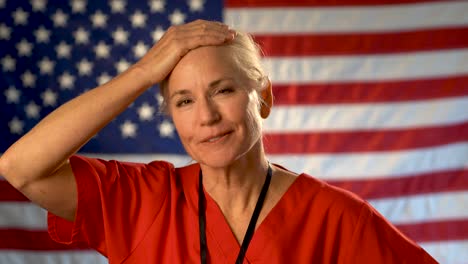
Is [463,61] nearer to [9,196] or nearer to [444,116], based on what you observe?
[444,116]

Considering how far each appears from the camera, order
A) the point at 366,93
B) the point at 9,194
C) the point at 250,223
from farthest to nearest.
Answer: the point at 366,93 < the point at 9,194 < the point at 250,223

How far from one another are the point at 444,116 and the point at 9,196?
1725mm

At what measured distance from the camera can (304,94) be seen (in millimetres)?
2648

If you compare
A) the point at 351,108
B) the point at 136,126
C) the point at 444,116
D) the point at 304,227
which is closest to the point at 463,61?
the point at 444,116

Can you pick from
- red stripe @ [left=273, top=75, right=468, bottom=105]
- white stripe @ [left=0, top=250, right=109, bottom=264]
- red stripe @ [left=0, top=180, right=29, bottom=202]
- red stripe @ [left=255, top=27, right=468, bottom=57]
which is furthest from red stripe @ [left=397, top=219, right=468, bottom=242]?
red stripe @ [left=0, top=180, right=29, bottom=202]

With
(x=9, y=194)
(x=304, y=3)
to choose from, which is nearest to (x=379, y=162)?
(x=304, y=3)

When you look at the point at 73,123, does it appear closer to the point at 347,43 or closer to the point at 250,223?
the point at 250,223

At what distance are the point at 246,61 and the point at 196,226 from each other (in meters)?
0.39

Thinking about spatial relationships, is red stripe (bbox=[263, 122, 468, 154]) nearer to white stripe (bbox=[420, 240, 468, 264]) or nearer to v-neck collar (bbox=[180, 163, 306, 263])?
white stripe (bbox=[420, 240, 468, 264])

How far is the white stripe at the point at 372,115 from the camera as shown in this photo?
104 inches

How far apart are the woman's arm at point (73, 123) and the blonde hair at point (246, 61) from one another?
4cm

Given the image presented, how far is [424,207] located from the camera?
2.67m

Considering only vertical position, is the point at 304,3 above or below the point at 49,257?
above

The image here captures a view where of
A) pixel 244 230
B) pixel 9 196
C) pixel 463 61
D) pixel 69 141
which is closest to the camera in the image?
pixel 69 141
